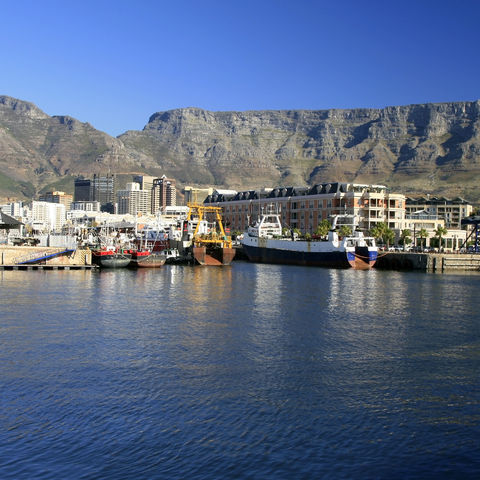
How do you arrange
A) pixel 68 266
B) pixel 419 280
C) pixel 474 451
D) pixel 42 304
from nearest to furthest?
pixel 474 451, pixel 42 304, pixel 419 280, pixel 68 266

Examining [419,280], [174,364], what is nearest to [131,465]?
[174,364]

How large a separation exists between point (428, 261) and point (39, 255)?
70.8 meters

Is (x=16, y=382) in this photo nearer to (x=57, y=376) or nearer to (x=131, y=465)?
(x=57, y=376)

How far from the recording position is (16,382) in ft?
98.8

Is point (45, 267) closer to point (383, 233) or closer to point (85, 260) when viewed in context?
point (85, 260)

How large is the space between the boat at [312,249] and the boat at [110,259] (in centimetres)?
3601

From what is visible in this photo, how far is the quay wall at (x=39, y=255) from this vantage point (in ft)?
328

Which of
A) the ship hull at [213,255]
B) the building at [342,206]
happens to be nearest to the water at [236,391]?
the ship hull at [213,255]

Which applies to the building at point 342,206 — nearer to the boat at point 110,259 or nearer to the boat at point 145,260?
the boat at point 145,260

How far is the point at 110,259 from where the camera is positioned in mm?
104812

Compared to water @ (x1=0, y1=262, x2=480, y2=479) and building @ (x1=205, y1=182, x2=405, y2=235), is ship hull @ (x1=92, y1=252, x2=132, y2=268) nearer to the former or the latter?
water @ (x1=0, y1=262, x2=480, y2=479)

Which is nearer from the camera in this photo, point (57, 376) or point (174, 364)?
point (57, 376)

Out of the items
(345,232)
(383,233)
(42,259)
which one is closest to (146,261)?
(42,259)

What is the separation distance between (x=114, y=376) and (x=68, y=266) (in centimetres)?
7218
